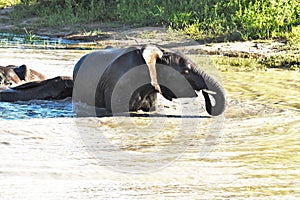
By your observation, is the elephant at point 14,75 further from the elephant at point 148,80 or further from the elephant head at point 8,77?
the elephant at point 148,80

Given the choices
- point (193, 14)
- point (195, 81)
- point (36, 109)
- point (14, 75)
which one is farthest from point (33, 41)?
point (195, 81)

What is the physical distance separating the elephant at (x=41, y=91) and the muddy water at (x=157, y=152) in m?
0.15

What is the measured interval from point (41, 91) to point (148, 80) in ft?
6.03

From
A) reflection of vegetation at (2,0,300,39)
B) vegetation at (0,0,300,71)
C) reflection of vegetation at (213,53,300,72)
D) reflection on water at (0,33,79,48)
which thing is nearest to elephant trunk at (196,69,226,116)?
reflection of vegetation at (213,53,300,72)

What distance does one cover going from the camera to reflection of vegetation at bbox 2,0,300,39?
48.4 feet

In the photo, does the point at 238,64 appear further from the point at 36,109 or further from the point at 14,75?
the point at 36,109

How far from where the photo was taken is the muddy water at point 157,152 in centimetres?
496

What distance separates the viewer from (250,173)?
17.7 feet

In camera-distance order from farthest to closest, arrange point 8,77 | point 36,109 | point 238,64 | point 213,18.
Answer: point 213,18 → point 238,64 → point 8,77 → point 36,109

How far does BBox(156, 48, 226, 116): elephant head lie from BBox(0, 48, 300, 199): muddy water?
0.60 feet

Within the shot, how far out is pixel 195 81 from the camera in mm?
7531

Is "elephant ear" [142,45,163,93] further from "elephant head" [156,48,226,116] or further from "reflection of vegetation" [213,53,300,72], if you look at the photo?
"reflection of vegetation" [213,53,300,72]

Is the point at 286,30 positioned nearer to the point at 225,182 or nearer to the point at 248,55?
the point at 248,55

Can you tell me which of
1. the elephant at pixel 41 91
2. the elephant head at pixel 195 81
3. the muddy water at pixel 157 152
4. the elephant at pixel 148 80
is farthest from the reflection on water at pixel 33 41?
the elephant head at pixel 195 81
